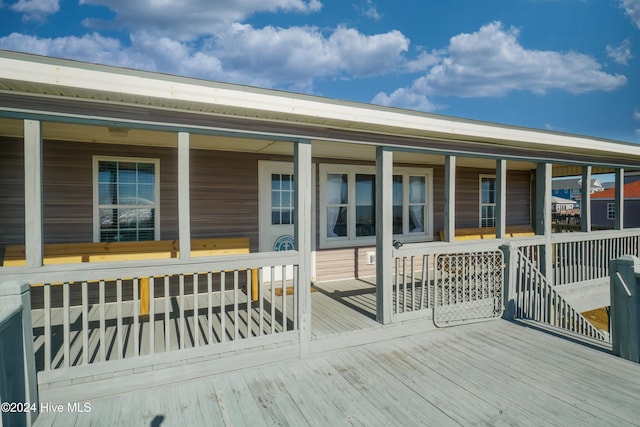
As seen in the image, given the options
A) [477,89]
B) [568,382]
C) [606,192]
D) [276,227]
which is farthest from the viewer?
[477,89]

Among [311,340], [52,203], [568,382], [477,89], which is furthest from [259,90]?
[477,89]

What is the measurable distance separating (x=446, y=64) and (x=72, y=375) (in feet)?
414

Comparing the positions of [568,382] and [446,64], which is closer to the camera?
[568,382]

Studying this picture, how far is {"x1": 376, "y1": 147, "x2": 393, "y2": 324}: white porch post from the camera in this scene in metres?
3.99

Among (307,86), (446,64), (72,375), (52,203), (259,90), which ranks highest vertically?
(446,64)

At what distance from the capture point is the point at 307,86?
9975cm

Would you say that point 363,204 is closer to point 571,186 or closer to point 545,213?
point 545,213

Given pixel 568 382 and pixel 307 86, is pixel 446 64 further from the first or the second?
pixel 568 382

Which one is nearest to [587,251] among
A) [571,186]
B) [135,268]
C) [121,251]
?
[135,268]

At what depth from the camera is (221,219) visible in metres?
5.52

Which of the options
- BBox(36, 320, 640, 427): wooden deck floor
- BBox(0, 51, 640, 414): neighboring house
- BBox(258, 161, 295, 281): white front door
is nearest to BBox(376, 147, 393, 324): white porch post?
BBox(0, 51, 640, 414): neighboring house

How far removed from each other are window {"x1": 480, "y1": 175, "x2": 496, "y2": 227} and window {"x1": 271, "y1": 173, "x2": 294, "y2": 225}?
192 inches

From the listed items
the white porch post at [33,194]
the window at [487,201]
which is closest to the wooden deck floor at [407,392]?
the white porch post at [33,194]

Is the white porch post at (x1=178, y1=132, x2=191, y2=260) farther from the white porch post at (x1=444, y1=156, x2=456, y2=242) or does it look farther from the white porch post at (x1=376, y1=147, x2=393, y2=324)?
the white porch post at (x1=444, y1=156, x2=456, y2=242)
